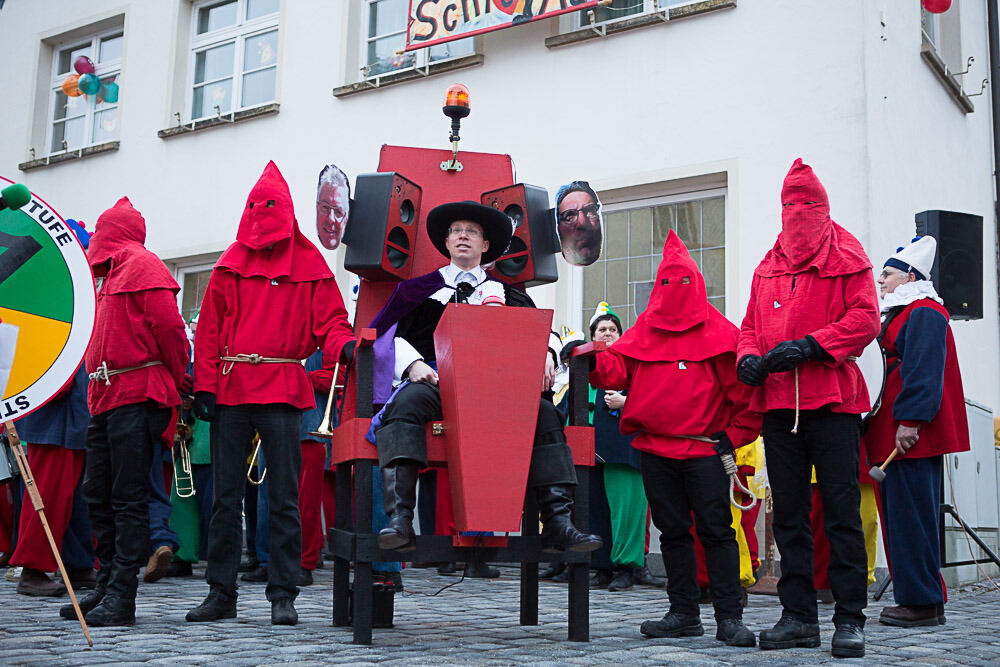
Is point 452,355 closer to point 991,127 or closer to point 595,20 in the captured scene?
point 595,20

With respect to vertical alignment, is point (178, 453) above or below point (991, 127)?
below

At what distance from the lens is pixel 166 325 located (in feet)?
17.1

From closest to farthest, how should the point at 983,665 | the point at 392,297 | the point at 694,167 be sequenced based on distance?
the point at 983,665 → the point at 392,297 → the point at 694,167

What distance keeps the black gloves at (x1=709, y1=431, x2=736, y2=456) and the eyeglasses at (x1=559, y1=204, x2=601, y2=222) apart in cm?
123

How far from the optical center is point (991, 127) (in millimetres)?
11586

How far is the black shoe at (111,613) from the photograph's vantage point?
15.8 ft

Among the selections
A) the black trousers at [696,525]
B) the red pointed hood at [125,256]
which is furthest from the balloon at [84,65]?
the black trousers at [696,525]

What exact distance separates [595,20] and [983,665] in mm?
6906

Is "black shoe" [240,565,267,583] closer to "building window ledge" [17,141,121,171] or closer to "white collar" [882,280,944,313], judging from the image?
"white collar" [882,280,944,313]

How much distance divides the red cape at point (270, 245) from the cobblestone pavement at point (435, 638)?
1.61 metres

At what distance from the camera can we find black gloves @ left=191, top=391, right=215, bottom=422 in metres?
5.12

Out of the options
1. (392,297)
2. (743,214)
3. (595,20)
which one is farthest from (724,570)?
(595,20)

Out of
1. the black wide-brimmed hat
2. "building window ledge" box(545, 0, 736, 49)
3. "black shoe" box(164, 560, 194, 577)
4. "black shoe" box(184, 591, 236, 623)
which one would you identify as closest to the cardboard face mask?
the black wide-brimmed hat

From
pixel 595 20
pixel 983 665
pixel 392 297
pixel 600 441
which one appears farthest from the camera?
pixel 595 20
